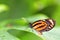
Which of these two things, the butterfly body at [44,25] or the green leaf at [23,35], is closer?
the green leaf at [23,35]

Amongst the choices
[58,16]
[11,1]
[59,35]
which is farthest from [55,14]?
[59,35]

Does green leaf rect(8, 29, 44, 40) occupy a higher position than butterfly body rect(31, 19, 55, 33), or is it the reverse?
butterfly body rect(31, 19, 55, 33)

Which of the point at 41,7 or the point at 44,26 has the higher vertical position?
the point at 41,7

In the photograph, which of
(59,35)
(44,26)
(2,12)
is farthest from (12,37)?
(2,12)

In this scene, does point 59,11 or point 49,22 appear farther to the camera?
point 59,11

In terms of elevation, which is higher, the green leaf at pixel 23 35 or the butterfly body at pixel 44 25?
the butterfly body at pixel 44 25

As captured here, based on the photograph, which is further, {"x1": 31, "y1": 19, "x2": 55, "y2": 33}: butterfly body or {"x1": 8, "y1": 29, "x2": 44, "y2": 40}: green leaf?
{"x1": 31, "y1": 19, "x2": 55, "y2": 33}: butterfly body

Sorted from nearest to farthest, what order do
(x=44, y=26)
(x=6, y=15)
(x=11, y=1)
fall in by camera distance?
(x=44, y=26)
(x=6, y=15)
(x=11, y=1)

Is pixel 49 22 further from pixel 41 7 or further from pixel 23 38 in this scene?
pixel 41 7

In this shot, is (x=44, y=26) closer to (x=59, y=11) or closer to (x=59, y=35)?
(x=59, y=35)

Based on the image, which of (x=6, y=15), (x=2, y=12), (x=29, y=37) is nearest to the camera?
(x=29, y=37)

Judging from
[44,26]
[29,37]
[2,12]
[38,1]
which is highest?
[38,1]
